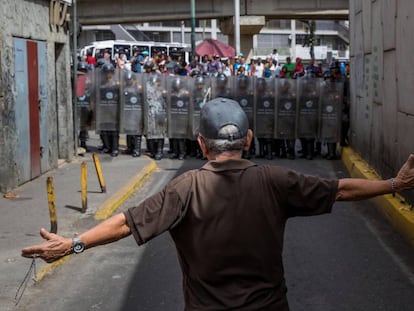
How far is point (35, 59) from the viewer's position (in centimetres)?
1316

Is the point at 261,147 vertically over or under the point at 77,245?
under

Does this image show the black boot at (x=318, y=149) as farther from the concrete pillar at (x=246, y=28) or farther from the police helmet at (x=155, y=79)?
the concrete pillar at (x=246, y=28)

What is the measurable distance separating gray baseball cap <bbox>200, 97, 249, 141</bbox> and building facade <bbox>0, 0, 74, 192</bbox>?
28.0ft

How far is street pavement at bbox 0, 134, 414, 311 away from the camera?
7.35 m

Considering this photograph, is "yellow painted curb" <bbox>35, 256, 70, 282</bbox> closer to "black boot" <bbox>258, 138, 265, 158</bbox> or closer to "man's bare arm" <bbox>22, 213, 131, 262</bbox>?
"man's bare arm" <bbox>22, 213, 131, 262</bbox>

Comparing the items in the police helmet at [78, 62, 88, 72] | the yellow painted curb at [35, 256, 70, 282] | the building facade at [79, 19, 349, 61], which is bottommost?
the yellow painted curb at [35, 256, 70, 282]

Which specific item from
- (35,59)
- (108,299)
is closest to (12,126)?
(35,59)

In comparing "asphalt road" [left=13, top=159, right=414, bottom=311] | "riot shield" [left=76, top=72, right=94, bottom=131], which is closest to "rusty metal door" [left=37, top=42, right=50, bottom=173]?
"riot shield" [left=76, top=72, right=94, bottom=131]

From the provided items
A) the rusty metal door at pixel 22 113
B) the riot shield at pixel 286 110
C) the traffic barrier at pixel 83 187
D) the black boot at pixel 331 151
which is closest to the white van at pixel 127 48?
the riot shield at pixel 286 110

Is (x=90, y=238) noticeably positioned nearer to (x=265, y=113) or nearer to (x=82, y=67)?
(x=265, y=113)

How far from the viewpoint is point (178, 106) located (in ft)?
54.4

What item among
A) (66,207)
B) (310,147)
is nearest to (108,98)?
(310,147)

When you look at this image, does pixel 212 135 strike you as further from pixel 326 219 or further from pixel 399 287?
pixel 326 219

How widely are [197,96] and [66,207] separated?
6.70 m
